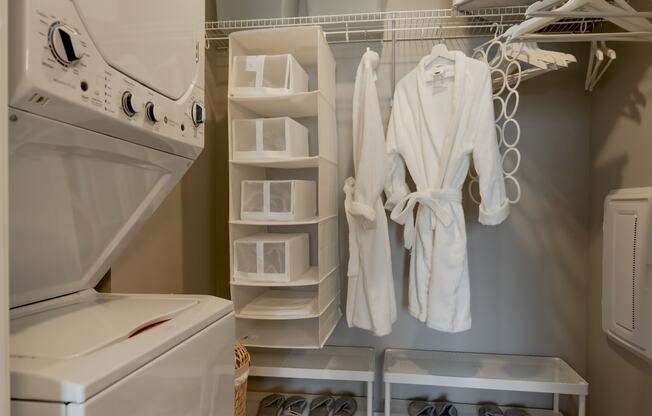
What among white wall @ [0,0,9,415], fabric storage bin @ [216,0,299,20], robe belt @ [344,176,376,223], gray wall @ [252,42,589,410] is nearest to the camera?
white wall @ [0,0,9,415]

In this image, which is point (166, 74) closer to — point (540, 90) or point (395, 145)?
point (395, 145)

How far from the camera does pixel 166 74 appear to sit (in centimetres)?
81

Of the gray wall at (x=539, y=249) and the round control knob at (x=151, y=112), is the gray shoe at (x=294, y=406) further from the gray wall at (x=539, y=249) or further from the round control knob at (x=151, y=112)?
the round control knob at (x=151, y=112)

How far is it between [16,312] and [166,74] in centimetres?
51

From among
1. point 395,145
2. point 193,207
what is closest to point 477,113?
point 395,145

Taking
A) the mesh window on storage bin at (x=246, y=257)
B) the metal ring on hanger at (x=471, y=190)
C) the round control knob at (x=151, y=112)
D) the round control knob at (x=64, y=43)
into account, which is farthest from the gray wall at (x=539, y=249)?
the round control knob at (x=64, y=43)

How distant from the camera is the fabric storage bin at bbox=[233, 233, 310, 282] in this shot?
155 centimetres

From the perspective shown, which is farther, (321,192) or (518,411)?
(518,411)

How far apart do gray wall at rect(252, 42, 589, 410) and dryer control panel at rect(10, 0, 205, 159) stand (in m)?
1.47

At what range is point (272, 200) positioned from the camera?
5.24 feet

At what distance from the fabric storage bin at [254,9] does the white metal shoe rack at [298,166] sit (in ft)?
0.55

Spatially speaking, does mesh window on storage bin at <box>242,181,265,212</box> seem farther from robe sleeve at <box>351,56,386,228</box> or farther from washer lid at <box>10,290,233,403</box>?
washer lid at <box>10,290,233,403</box>

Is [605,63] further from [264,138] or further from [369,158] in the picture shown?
[264,138]


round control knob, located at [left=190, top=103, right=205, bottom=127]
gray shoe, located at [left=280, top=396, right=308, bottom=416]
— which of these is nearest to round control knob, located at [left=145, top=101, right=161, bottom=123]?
round control knob, located at [left=190, top=103, right=205, bottom=127]
